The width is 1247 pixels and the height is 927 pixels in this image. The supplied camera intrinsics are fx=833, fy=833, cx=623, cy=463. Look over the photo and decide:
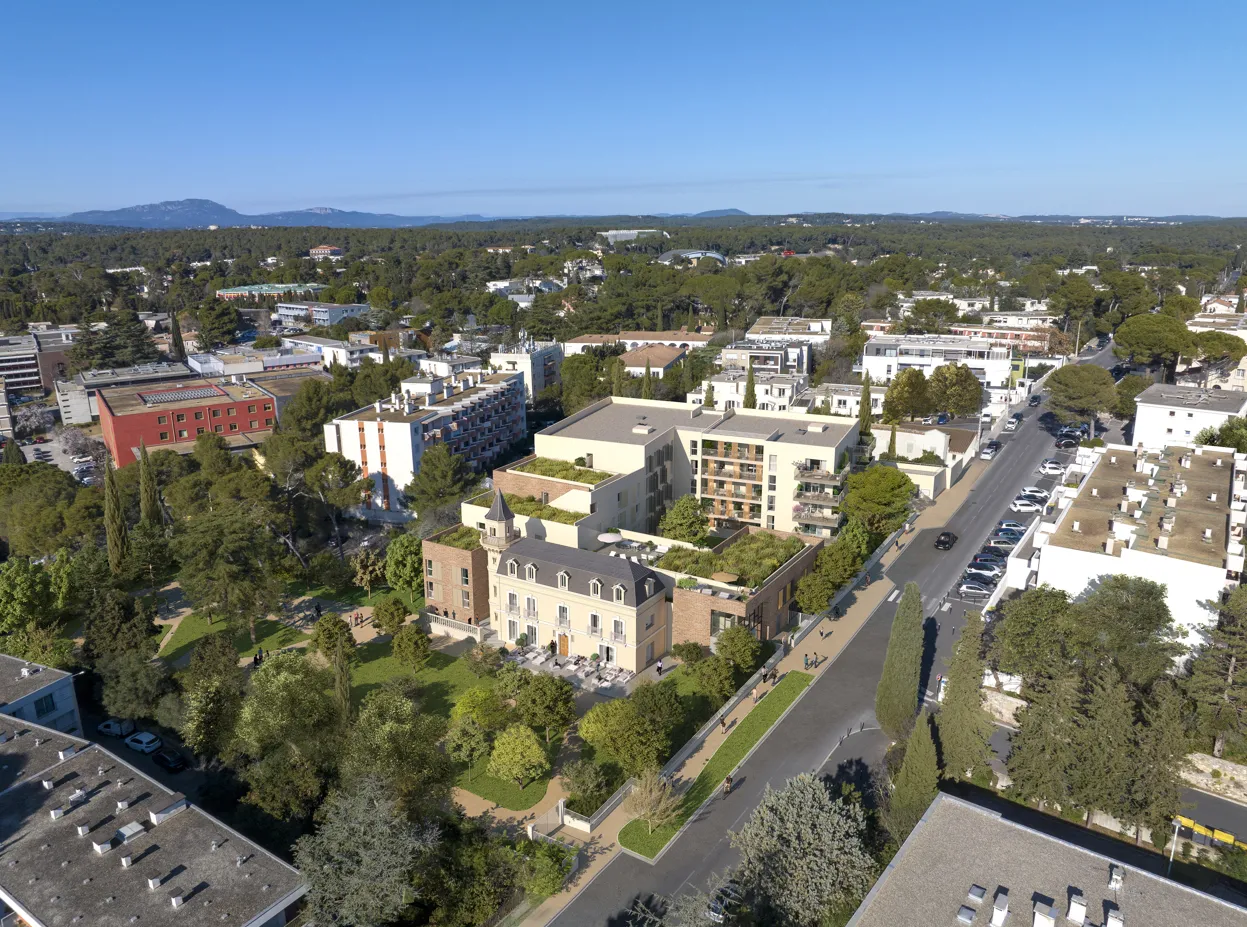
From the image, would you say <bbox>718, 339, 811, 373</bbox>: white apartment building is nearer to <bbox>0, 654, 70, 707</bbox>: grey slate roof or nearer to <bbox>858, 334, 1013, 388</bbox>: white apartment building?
<bbox>858, 334, 1013, 388</bbox>: white apartment building

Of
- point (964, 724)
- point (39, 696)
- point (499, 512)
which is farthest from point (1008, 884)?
point (39, 696)

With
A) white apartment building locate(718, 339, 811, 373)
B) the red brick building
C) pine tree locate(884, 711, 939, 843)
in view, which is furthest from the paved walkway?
the red brick building

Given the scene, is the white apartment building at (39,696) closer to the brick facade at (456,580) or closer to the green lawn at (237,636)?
the green lawn at (237,636)

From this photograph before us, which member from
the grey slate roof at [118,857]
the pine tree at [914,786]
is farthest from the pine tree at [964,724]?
the grey slate roof at [118,857]

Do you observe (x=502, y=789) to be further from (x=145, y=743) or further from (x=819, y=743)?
(x=145, y=743)

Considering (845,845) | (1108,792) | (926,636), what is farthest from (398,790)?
(926,636)

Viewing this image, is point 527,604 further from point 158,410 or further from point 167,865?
point 158,410
